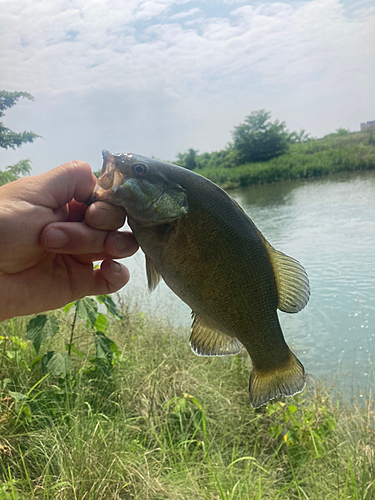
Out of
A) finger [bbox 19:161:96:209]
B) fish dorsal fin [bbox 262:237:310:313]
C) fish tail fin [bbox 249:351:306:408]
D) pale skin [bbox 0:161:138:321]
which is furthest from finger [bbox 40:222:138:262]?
fish tail fin [bbox 249:351:306:408]

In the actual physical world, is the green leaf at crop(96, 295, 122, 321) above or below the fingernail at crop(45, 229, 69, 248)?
below

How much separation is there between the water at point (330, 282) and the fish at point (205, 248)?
369 cm

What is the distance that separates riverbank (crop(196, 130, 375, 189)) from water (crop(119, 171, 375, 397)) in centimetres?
701

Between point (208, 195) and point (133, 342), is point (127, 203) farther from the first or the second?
point (133, 342)

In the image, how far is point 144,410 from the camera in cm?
385

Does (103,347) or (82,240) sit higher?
(82,240)

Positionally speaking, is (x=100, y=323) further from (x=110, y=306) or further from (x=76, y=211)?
(x=76, y=211)

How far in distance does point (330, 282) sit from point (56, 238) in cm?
1005

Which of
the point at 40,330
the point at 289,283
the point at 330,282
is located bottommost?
the point at 330,282

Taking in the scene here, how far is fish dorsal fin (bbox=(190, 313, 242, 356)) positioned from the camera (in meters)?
1.49

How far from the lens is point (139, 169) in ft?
4.50

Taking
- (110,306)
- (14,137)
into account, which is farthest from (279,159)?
(110,306)

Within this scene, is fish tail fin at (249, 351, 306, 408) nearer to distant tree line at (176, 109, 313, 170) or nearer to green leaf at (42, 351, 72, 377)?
green leaf at (42, 351, 72, 377)

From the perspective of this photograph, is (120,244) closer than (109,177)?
No
